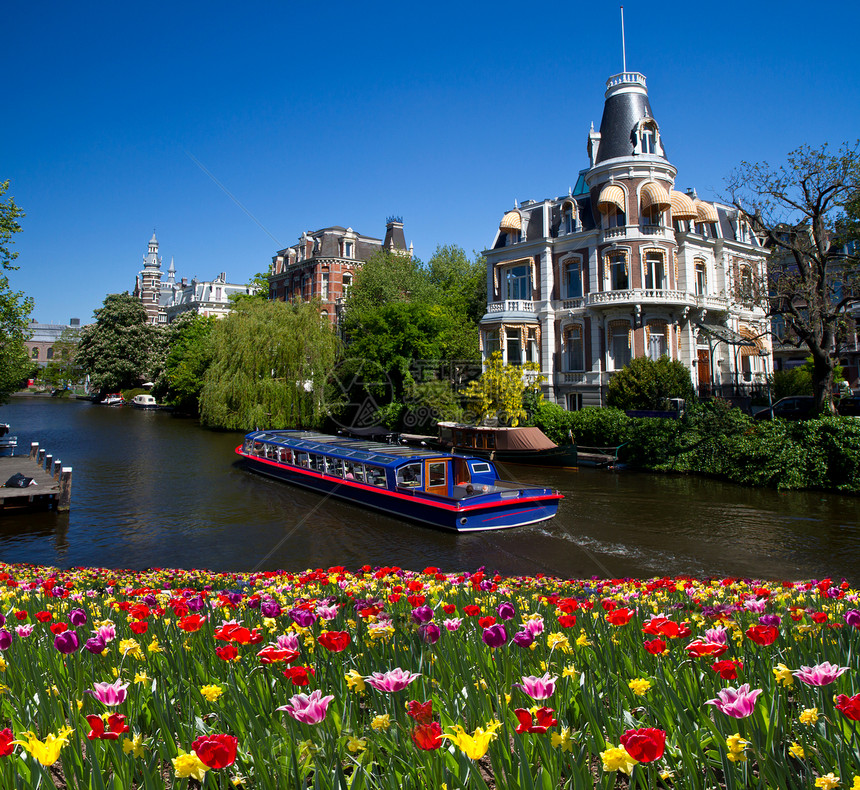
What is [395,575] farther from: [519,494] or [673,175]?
[673,175]

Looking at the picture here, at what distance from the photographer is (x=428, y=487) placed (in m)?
21.6

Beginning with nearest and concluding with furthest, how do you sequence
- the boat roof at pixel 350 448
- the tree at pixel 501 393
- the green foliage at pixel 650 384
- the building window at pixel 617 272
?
the boat roof at pixel 350 448 → the green foliage at pixel 650 384 → the tree at pixel 501 393 → the building window at pixel 617 272

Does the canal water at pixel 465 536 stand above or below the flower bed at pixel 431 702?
below

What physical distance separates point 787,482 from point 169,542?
22.6m

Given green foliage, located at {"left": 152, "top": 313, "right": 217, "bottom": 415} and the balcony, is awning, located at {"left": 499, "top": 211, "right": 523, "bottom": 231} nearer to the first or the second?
the balcony

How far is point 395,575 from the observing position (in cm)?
936

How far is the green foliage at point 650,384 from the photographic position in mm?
33781

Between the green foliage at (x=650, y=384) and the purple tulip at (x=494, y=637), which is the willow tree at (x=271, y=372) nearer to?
the green foliage at (x=650, y=384)

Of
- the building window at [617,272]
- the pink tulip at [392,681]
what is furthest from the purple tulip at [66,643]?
the building window at [617,272]

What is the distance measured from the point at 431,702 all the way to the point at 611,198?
3818 centimetres

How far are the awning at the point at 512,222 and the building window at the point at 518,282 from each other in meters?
2.67

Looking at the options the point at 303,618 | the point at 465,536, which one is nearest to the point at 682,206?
the point at 465,536

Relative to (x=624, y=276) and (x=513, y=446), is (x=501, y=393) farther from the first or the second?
(x=624, y=276)

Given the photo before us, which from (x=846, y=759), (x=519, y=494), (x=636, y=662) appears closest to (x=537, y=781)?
(x=846, y=759)
